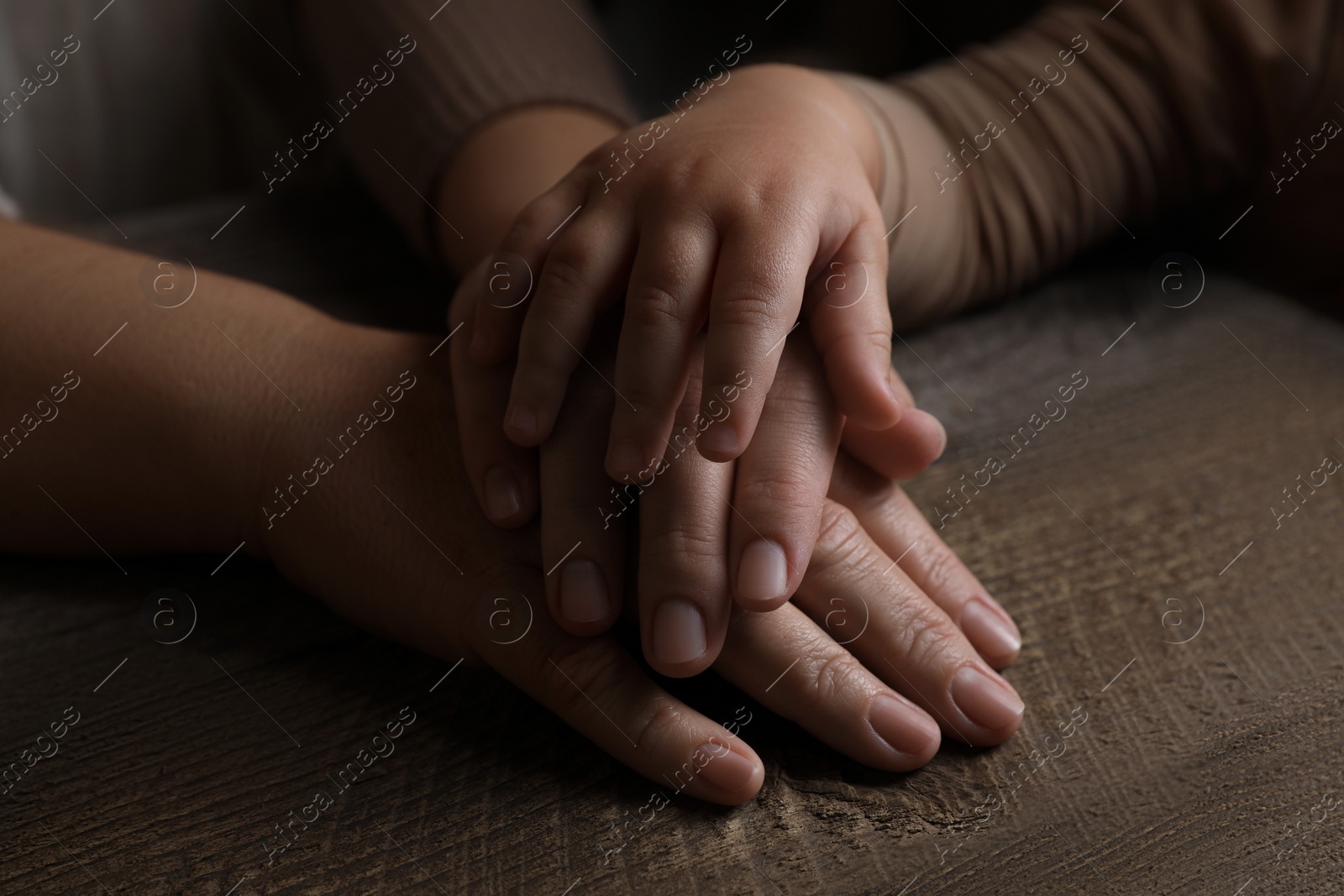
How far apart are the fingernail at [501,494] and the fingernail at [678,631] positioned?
12 centimetres

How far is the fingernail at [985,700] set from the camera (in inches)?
19.5

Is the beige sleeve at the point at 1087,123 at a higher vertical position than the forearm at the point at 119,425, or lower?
lower

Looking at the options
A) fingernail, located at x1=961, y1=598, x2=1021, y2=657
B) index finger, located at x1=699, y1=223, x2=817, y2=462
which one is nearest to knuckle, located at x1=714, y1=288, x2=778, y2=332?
index finger, located at x1=699, y1=223, x2=817, y2=462

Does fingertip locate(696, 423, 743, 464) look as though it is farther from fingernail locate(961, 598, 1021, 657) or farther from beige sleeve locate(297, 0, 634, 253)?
beige sleeve locate(297, 0, 634, 253)

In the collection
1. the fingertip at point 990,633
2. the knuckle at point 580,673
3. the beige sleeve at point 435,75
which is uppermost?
the beige sleeve at point 435,75

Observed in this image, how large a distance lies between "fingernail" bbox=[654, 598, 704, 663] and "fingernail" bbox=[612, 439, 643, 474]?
0.24ft

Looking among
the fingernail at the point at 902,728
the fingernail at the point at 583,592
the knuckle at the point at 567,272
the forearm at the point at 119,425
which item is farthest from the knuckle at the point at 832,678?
the forearm at the point at 119,425

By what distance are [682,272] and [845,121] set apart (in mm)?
233

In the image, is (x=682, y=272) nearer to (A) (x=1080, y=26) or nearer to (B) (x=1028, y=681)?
(B) (x=1028, y=681)

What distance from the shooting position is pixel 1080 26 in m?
0.85

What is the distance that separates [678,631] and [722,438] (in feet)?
0.34

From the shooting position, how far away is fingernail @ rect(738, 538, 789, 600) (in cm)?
48

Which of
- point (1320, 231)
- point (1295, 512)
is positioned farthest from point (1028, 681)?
point (1320, 231)

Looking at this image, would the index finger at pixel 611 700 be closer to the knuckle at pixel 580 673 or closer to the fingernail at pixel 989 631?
the knuckle at pixel 580 673
